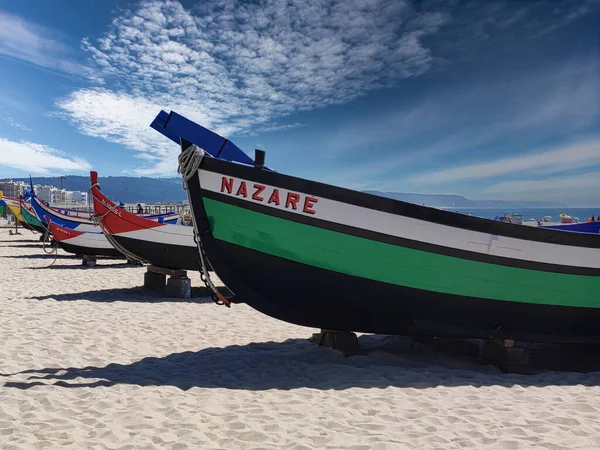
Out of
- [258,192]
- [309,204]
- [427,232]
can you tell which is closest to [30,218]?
[258,192]

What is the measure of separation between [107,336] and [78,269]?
9.17 m

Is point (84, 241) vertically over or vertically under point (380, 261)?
under

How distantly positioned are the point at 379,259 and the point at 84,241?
12991 millimetres

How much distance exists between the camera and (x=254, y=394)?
3.84 m

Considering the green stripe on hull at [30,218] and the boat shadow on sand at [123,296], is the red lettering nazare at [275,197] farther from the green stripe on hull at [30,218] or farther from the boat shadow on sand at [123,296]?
the green stripe on hull at [30,218]

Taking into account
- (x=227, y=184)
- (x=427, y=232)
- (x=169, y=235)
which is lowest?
(x=169, y=235)

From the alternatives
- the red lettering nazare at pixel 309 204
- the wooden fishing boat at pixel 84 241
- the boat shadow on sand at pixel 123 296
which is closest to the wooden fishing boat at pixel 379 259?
the red lettering nazare at pixel 309 204

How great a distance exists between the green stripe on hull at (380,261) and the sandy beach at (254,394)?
37.2 inches

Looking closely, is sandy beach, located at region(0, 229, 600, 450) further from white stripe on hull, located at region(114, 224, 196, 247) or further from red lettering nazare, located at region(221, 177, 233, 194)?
white stripe on hull, located at region(114, 224, 196, 247)

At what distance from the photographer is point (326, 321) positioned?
15.4 ft

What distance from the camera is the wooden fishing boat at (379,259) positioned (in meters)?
4.29

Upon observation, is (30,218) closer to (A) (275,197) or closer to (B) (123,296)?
(B) (123,296)

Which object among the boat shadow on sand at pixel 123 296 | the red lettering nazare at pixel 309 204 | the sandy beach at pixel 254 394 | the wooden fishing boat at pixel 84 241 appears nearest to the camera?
the sandy beach at pixel 254 394

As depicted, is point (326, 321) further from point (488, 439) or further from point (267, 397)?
point (488, 439)
